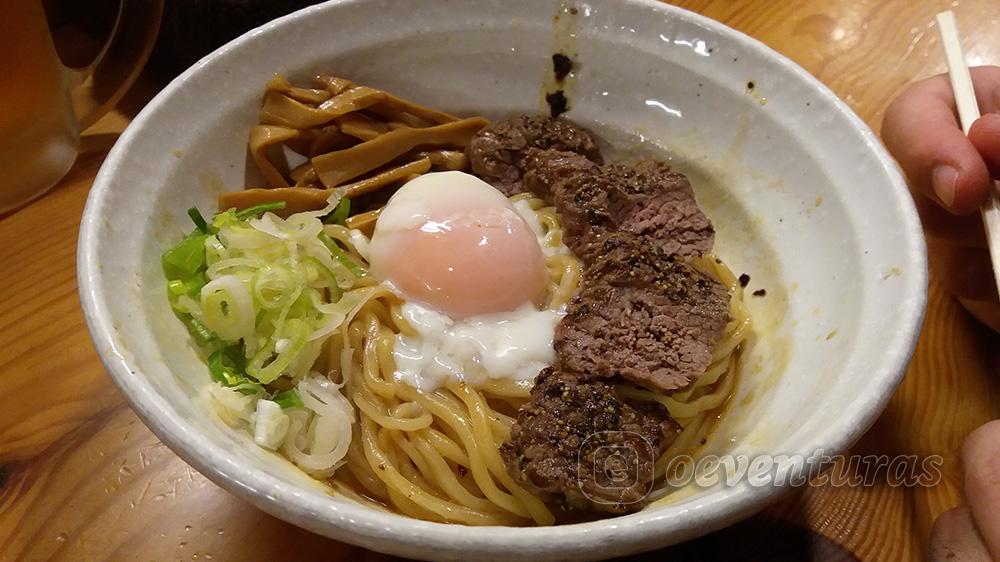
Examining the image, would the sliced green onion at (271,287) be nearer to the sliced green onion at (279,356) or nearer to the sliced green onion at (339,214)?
the sliced green onion at (279,356)

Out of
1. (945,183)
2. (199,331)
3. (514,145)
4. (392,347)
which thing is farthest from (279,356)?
(945,183)

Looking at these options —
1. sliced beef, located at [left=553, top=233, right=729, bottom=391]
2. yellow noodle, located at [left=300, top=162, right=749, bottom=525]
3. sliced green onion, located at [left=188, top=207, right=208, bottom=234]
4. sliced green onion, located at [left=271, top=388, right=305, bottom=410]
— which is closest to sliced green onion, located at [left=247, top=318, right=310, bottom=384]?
sliced green onion, located at [left=271, top=388, right=305, bottom=410]

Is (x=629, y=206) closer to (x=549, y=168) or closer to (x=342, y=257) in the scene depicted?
(x=549, y=168)

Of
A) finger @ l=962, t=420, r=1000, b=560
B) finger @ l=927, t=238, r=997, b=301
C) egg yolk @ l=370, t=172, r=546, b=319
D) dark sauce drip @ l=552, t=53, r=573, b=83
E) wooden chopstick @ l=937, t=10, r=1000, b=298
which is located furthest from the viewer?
dark sauce drip @ l=552, t=53, r=573, b=83

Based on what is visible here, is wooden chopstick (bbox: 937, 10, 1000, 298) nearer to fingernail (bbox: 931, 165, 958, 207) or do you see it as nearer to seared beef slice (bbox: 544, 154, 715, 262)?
fingernail (bbox: 931, 165, 958, 207)

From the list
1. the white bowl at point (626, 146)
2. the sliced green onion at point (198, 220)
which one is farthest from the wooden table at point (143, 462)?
the sliced green onion at point (198, 220)

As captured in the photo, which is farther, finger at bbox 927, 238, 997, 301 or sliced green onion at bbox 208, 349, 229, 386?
finger at bbox 927, 238, 997, 301

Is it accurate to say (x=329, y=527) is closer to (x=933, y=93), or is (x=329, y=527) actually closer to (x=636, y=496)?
(x=636, y=496)

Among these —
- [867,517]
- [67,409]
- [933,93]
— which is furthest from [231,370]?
[933,93]
